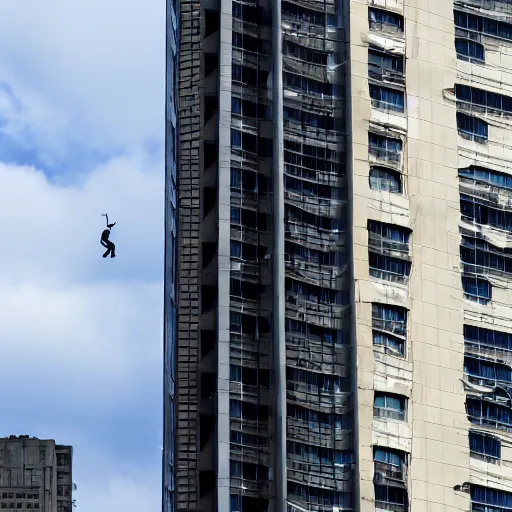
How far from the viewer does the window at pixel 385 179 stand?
99.6 meters

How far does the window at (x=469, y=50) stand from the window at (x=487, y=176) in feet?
20.6

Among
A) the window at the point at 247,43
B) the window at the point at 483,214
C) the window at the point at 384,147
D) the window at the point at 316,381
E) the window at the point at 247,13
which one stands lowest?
the window at the point at 316,381

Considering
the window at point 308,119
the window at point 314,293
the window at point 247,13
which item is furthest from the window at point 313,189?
the window at point 247,13

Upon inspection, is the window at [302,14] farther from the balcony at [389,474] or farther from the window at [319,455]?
the balcony at [389,474]

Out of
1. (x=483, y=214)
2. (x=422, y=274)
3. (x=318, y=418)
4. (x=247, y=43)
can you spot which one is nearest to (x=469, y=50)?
(x=483, y=214)

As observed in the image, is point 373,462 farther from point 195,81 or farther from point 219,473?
point 195,81

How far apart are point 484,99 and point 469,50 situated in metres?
2.85

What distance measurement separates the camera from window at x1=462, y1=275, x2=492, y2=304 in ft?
327

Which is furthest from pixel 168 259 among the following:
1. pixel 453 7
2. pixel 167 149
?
pixel 453 7

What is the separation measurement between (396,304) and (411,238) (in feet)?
12.9

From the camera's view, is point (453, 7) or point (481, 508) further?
point (453, 7)

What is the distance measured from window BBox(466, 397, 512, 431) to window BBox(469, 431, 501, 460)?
67 cm

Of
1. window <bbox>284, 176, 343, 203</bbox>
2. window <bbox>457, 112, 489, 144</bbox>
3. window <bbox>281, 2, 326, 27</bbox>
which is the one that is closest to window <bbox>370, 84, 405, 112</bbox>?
window <bbox>457, 112, 489, 144</bbox>

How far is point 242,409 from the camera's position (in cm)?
9619
